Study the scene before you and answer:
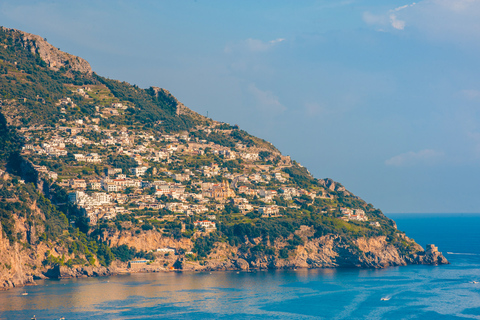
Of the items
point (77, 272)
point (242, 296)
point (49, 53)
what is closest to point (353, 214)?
point (242, 296)

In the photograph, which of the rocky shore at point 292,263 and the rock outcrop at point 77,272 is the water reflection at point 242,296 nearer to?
the rock outcrop at point 77,272

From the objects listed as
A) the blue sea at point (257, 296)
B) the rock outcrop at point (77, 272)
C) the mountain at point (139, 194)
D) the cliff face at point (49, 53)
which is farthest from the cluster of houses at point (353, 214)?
the cliff face at point (49, 53)

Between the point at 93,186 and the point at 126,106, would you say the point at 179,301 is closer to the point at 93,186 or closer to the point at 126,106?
the point at 93,186

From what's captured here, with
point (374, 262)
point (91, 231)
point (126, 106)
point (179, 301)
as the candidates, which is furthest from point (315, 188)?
point (179, 301)

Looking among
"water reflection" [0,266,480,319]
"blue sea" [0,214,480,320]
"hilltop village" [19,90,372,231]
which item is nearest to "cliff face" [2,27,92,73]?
"hilltop village" [19,90,372,231]

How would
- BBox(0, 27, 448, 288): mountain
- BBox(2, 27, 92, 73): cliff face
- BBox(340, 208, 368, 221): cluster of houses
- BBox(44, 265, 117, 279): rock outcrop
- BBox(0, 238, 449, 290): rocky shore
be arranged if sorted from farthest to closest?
BBox(2, 27, 92, 73): cliff face → BBox(340, 208, 368, 221): cluster of houses → BBox(0, 27, 448, 288): mountain → BBox(0, 238, 449, 290): rocky shore → BBox(44, 265, 117, 279): rock outcrop

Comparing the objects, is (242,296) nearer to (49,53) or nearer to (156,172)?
(156,172)

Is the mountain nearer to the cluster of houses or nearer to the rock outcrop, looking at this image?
the rock outcrop
